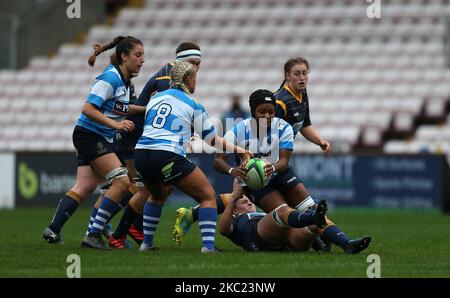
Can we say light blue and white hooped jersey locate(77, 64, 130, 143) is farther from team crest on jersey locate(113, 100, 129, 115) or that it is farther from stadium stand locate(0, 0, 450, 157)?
stadium stand locate(0, 0, 450, 157)

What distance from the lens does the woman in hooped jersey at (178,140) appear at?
920 centimetres

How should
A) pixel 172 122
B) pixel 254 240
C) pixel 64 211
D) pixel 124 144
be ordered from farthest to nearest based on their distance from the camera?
pixel 124 144
pixel 64 211
pixel 254 240
pixel 172 122

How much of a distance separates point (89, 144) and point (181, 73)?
4.38 ft

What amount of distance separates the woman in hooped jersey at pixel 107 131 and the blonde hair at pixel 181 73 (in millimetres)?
791

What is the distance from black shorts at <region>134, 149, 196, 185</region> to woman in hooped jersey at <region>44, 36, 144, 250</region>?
69 cm

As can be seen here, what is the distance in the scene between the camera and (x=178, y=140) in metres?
9.25

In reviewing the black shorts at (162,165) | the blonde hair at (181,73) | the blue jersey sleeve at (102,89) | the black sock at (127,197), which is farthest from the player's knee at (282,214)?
the blue jersey sleeve at (102,89)

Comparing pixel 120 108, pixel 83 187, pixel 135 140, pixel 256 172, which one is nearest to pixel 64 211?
pixel 83 187

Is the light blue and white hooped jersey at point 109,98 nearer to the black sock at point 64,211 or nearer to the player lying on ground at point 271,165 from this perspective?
the black sock at point 64,211

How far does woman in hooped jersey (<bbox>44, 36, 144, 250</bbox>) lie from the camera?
9.93 metres

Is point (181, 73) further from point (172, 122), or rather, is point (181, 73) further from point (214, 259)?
point (214, 259)

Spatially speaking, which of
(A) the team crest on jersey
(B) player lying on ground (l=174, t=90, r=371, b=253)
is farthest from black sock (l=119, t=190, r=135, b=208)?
(A) the team crest on jersey
